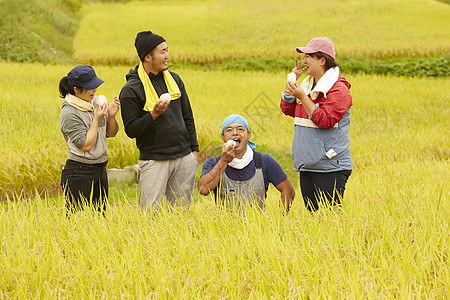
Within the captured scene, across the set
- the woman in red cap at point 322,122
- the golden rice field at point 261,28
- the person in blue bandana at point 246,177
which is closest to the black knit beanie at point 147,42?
the person in blue bandana at point 246,177

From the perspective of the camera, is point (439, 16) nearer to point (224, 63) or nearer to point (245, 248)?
point (224, 63)

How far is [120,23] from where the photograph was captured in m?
22.0

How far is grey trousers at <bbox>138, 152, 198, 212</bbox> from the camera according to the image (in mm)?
3486

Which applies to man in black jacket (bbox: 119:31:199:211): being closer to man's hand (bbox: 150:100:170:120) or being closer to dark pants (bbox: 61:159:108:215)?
man's hand (bbox: 150:100:170:120)

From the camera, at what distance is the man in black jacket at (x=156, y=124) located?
334cm

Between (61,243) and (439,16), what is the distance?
24667mm

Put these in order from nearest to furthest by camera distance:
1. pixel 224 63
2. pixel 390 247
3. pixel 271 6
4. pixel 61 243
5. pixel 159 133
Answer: pixel 390 247
pixel 61 243
pixel 159 133
pixel 224 63
pixel 271 6

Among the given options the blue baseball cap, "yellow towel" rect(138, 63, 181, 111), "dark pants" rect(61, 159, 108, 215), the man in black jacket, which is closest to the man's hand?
the man in black jacket

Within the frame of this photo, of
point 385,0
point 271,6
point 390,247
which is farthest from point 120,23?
point 390,247

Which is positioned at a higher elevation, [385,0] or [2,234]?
[385,0]

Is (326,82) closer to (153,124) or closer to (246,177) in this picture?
(246,177)

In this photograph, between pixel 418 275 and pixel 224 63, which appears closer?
pixel 418 275

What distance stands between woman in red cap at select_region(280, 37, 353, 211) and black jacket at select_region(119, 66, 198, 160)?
2.96 ft

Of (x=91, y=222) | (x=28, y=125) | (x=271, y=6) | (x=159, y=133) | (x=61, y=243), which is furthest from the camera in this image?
(x=271, y=6)
